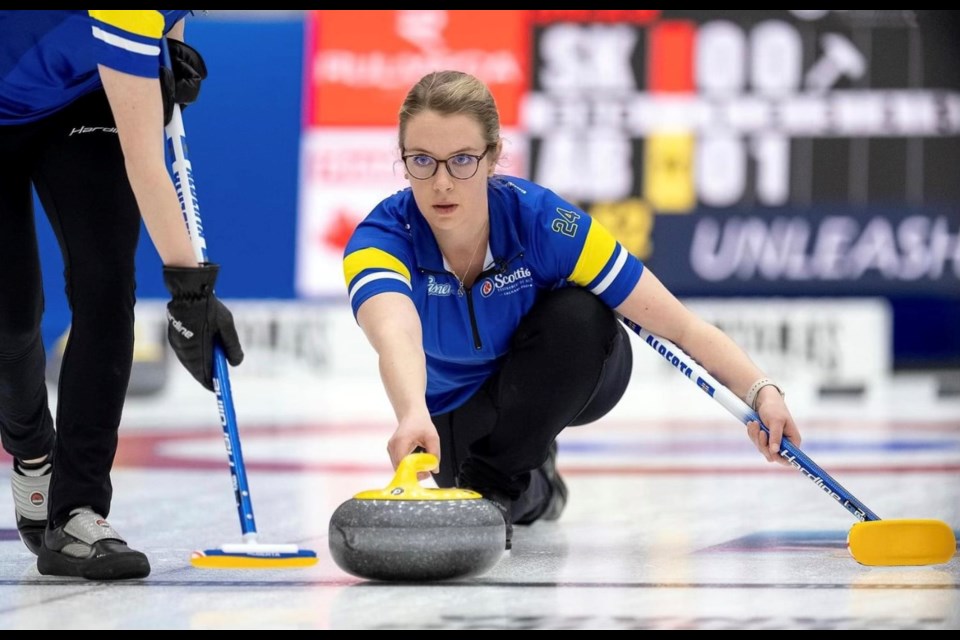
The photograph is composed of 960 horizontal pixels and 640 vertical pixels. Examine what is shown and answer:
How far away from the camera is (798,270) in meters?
9.23

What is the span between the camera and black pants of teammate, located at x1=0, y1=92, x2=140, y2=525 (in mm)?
2471

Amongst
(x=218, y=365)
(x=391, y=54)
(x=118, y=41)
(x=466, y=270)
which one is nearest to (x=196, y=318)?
(x=218, y=365)

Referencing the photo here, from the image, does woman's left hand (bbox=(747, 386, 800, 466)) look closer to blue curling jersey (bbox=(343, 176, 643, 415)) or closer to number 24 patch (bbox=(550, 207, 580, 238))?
blue curling jersey (bbox=(343, 176, 643, 415))

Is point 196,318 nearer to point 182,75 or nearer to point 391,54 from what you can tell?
point 182,75

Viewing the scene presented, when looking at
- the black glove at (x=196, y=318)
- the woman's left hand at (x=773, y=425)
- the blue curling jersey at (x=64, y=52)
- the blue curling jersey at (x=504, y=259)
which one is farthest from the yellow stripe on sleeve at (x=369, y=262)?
the woman's left hand at (x=773, y=425)

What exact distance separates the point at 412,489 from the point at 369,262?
498 mm

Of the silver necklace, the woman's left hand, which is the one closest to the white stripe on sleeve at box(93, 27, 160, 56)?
the silver necklace

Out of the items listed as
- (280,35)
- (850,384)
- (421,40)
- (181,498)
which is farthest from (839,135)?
(181,498)

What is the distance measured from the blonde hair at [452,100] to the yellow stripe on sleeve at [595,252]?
259 millimetres

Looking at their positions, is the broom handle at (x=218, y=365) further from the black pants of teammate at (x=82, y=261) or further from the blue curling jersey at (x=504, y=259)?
the blue curling jersey at (x=504, y=259)

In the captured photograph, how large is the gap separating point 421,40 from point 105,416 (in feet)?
23.8

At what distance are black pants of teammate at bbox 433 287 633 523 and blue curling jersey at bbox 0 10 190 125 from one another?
86 cm

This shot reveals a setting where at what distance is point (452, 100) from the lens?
253 cm

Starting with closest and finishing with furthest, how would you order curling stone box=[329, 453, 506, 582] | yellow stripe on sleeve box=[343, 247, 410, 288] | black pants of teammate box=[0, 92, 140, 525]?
curling stone box=[329, 453, 506, 582], black pants of teammate box=[0, 92, 140, 525], yellow stripe on sleeve box=[343, 247, 410, 288]
